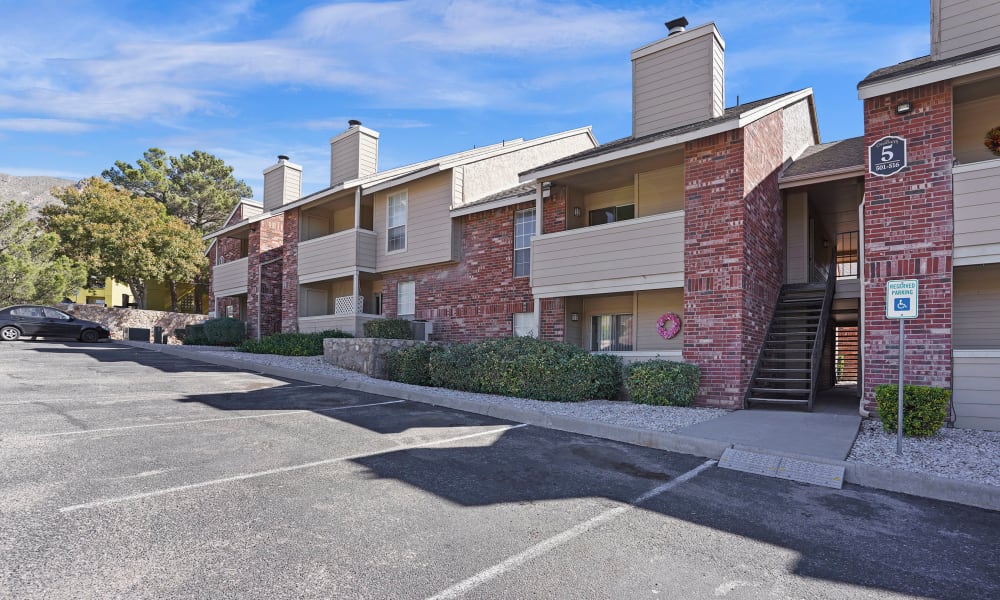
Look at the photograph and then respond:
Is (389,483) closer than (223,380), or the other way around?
(389,483)

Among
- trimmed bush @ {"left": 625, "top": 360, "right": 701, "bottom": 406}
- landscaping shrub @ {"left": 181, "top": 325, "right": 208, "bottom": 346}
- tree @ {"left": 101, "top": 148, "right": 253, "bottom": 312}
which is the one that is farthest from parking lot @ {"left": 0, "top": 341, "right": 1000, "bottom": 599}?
tree @ {"left": 101, "top": 148, "right": 253, "bottom": 312}

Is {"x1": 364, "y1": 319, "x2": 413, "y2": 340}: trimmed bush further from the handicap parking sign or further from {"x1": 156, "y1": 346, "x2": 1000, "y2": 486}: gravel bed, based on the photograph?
the handicap parking sign

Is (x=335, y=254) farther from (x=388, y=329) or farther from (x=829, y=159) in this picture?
(x=829, y=159)

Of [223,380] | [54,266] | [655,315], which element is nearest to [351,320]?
[223,380]

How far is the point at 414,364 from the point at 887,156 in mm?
10442

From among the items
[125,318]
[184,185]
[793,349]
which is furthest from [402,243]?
[184,185]

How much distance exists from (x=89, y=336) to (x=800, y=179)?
25.9m

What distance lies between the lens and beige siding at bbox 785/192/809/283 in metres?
14.4

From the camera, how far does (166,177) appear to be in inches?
1635

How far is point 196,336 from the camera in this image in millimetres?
23094

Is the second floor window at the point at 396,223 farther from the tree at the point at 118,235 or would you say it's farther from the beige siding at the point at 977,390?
the tree at the point at 118,235

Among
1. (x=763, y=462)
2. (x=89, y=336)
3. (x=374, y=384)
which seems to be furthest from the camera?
(x=89, y=336)

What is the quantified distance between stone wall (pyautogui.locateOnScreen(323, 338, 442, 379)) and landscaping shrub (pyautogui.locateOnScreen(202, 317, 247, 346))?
Result: 888cm

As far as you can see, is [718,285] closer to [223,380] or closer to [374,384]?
[374,384]
